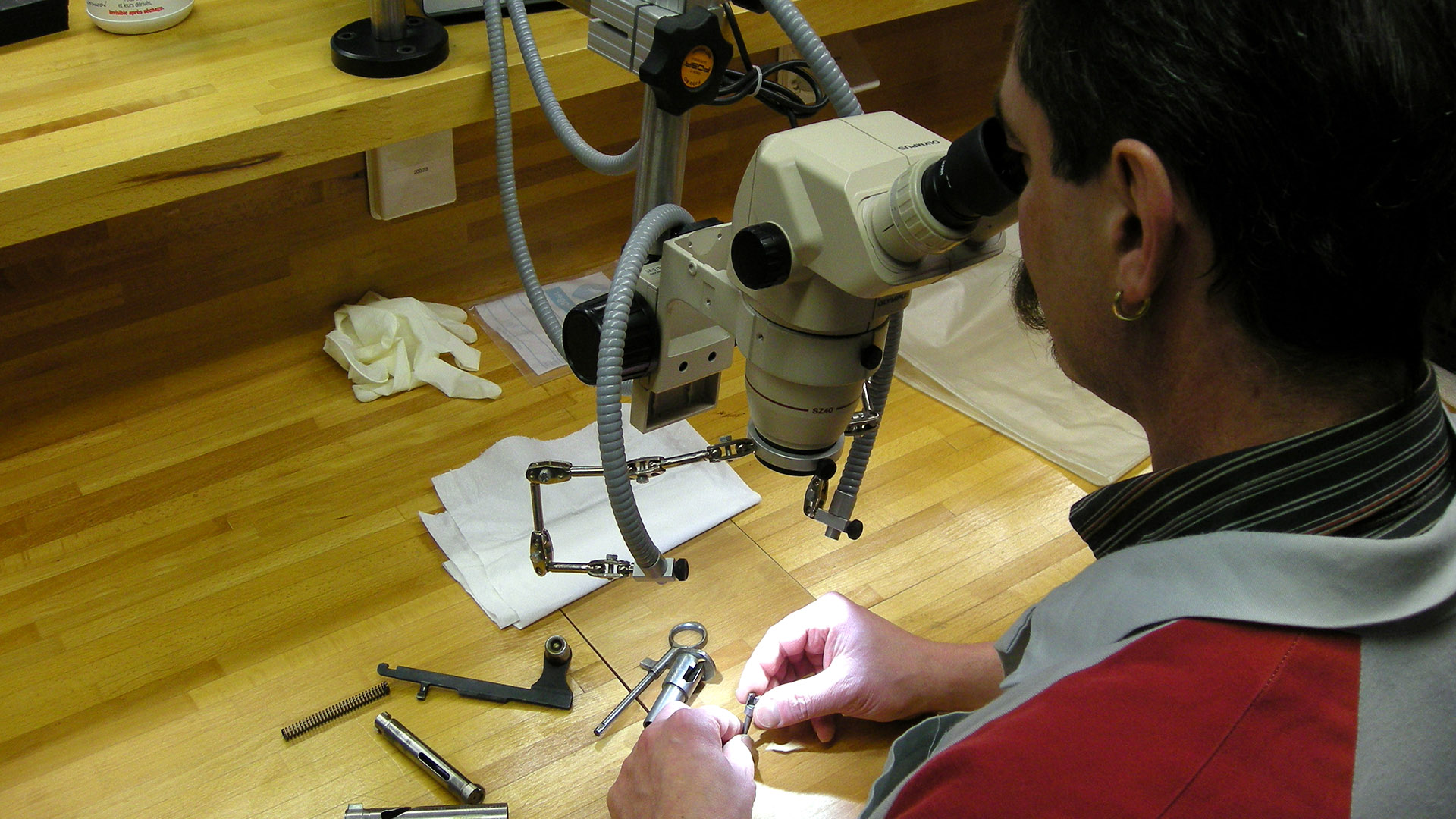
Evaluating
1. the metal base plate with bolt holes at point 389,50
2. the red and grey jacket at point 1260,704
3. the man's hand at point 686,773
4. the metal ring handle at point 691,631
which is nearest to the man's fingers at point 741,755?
the man's hand at point 686,773

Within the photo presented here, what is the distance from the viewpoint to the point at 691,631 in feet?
3.65

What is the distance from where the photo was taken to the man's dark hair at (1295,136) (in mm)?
522

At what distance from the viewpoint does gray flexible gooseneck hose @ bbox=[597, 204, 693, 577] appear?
31.1 inches

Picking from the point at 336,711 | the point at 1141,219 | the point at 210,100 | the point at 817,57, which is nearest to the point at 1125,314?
the point at 1141,219

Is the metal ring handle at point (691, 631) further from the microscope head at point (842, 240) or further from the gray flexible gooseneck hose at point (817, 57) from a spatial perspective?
the gray flexible gooseneck hose at point (817, 57)

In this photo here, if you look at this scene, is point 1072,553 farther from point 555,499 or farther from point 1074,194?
point 1074,194

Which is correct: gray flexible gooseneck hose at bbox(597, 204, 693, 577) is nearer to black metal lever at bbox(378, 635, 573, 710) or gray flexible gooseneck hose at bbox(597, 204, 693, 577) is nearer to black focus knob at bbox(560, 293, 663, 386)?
black focus knob at bbox(560, 293, 663, 386)

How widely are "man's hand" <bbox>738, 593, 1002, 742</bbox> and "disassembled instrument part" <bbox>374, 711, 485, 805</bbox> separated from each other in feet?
0.80

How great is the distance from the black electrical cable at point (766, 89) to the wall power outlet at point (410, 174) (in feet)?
1.99

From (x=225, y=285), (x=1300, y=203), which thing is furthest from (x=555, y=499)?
(x=1300, y=203)

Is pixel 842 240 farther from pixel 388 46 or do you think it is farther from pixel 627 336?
pixel 388 46

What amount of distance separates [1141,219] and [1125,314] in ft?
0.20

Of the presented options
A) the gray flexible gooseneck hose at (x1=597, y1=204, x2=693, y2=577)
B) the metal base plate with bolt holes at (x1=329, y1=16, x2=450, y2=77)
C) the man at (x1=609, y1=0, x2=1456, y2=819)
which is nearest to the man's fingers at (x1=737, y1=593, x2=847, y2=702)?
the gray flexible gooseneck hose at (x1=597, y1=204, x2=693, y2=577)

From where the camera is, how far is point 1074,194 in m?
0.61
